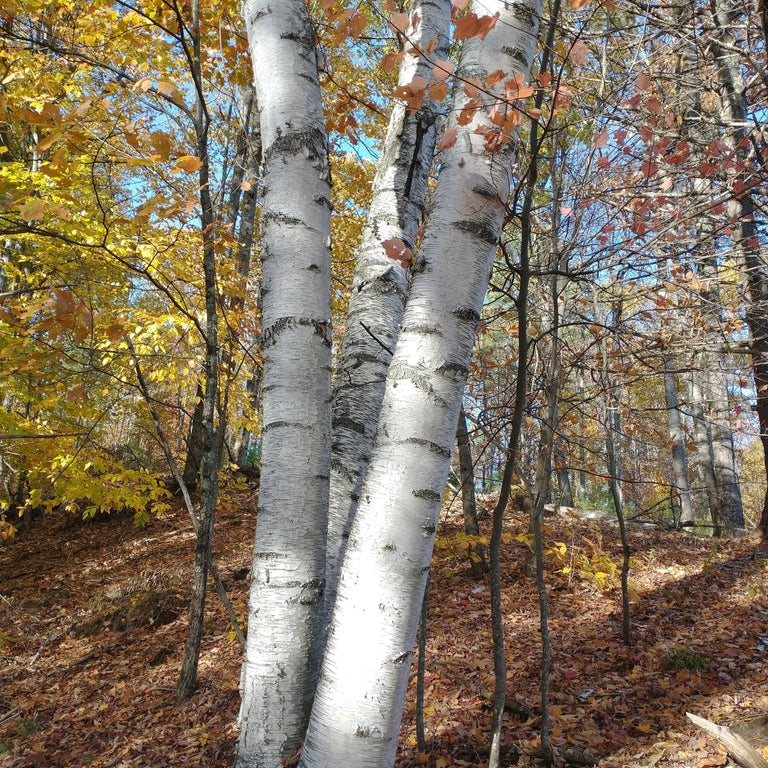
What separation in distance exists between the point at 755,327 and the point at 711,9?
3.21 m

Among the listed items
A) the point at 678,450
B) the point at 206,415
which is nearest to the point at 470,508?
the point at 206,415

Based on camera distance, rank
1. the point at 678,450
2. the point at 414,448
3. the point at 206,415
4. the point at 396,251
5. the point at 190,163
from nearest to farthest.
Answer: the point at 414,448 < the point at 396,251 < the point at 190,163 < the point at 206,415 < the point at 678,450

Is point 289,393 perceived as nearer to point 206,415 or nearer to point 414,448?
point 414,448

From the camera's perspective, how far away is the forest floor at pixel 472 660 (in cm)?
262

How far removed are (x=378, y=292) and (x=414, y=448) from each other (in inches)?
40.2

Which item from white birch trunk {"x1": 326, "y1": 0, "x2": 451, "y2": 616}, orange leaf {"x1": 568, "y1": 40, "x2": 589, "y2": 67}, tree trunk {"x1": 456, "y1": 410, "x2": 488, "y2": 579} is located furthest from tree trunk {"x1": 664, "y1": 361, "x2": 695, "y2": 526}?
orange leaf {"x1": 568, "y1": 40, "x2": 589, "y2": 67}

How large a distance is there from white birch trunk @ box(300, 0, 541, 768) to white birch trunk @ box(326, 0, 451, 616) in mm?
399

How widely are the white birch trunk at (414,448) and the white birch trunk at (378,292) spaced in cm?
40

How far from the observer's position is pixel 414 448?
4.40 feet

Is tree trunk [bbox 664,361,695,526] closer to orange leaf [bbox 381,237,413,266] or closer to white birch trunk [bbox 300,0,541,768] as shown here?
orange leaf [bbox 381,237,413,266]

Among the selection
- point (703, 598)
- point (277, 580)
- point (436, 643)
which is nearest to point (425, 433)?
point (277, 580)

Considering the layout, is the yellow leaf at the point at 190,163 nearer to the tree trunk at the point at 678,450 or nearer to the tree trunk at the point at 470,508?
the tree trunk at the point at 470,508

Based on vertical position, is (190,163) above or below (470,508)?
above

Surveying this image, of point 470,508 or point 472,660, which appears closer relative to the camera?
point 472,660
